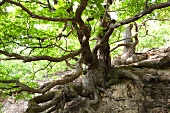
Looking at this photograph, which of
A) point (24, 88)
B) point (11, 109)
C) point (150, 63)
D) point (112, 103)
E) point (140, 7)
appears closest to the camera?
point (24, 88)

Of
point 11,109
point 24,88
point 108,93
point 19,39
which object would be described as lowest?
point 11,109

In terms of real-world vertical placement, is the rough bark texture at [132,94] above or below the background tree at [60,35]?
below

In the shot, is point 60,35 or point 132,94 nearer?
point 60,35

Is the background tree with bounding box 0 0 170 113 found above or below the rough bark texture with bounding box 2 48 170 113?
above

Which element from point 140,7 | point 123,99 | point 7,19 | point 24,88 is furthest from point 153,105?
point 7,19

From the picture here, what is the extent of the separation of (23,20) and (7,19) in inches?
14.8

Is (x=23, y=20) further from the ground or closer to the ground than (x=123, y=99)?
further from the ground

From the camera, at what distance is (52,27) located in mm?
5844

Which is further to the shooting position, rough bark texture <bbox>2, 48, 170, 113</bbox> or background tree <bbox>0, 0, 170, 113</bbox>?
rough bark texture <bbox>2, 48, 170, 113</bbox>

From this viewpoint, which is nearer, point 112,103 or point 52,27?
point 52,27

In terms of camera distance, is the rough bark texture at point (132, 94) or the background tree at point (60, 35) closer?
the background tree at point (60, 35)

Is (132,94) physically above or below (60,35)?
below

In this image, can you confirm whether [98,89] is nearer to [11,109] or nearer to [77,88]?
[77,88]

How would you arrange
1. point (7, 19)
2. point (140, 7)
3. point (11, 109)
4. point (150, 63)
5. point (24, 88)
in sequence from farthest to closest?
point (11, 109)
point (150, 63)
point (140, 7)
point (7, 19)
point (24, 88)
